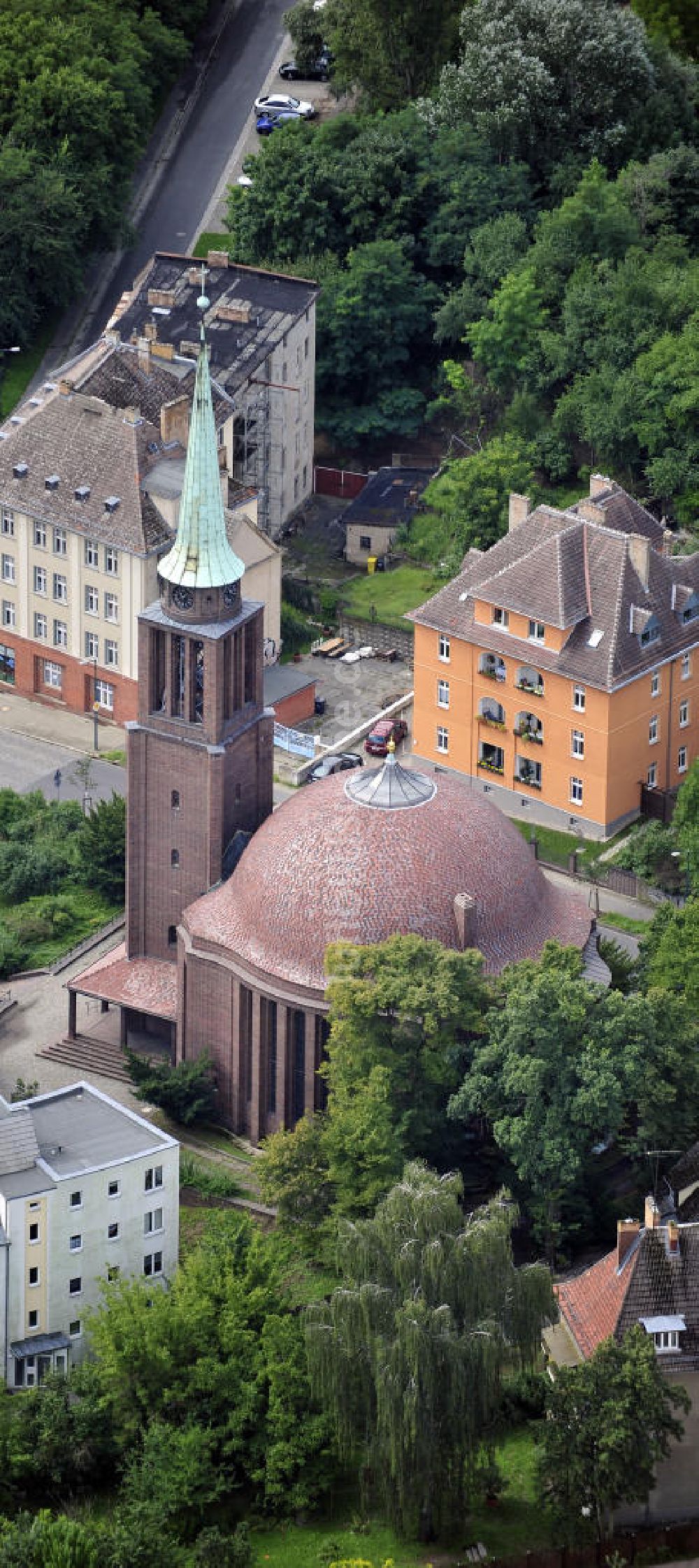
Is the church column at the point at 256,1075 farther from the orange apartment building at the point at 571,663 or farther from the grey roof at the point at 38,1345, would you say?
the orange apartment building at the point at 571,663

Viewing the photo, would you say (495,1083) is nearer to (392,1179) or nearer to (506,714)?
(392,1179)

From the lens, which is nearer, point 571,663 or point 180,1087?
point 180,1087

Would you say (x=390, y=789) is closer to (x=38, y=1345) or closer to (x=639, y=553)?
(x=38, y=1345)

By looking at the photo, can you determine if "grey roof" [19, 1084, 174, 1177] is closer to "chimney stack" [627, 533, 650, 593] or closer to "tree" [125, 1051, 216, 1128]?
"tree" [125, 1051, 216, 1128]

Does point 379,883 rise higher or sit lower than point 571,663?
lower

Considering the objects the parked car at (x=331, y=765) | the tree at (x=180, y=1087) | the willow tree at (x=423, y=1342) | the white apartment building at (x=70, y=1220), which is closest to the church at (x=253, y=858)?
the tree at (x=180, y=1087)

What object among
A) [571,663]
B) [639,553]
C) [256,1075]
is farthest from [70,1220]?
[639,553]

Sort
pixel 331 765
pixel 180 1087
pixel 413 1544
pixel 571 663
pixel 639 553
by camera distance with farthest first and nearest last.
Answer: pixel 331 765, pixel 639 553, pixel 571 663, pixel 180 1087, pixel 413 1544
